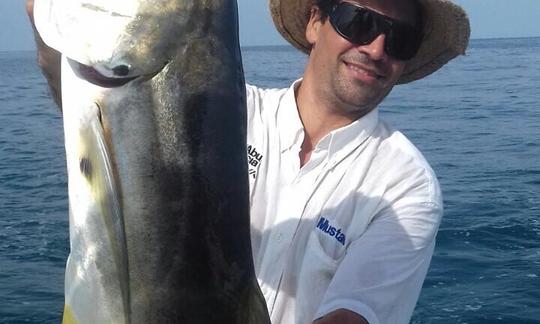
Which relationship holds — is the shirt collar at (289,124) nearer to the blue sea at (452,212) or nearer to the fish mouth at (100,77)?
the fish mouth at (100,77)

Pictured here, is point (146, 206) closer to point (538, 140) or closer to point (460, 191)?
point (460, 191)

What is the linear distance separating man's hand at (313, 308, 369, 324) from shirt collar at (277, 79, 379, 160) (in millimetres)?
790

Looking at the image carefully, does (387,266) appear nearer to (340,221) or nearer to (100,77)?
(340,221)

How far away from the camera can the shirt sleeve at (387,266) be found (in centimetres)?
316

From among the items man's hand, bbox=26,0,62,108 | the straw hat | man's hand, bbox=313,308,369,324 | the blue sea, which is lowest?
the blue sea

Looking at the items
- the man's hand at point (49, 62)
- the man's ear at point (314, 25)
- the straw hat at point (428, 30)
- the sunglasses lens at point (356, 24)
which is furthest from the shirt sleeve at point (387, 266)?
the man's hand at point (49, 62)

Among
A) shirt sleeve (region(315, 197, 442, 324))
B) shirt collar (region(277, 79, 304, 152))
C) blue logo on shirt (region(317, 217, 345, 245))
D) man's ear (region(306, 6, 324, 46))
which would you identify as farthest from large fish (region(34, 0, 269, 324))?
man's ear (region(306, 6, 324, 46))

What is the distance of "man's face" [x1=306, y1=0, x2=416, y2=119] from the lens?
12.2 ft

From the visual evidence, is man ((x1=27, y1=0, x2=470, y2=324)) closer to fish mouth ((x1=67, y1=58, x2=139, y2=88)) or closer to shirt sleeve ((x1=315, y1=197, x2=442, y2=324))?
shirt sleeve ((x1=315, y1=197, x2=442, y2=324))

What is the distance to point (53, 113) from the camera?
72.3ft

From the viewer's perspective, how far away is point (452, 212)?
39.2 feet

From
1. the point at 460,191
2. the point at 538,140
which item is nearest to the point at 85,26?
the point at 460,191

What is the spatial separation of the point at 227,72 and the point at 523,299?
772 cm

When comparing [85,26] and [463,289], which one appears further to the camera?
[463,289]
